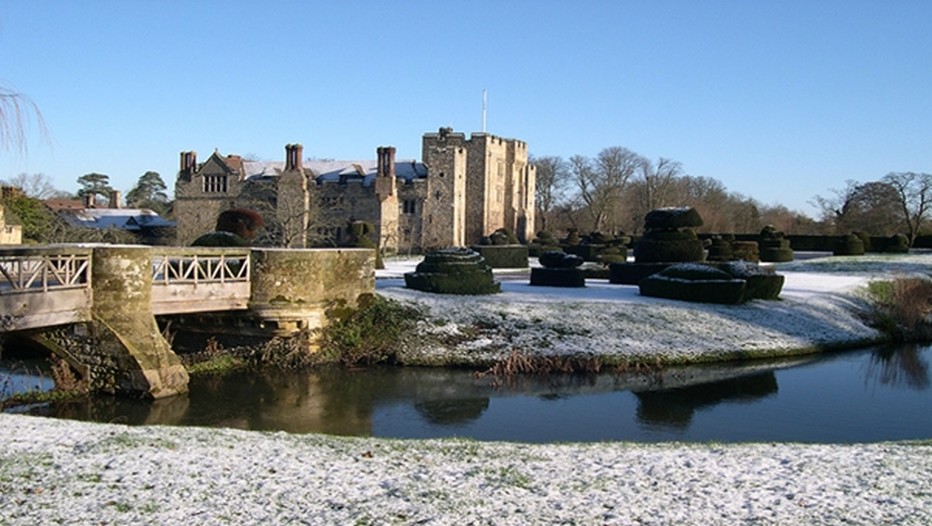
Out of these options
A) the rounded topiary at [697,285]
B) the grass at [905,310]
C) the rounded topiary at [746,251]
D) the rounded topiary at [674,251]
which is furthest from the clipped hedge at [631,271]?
the rounded topiary at [746,251]

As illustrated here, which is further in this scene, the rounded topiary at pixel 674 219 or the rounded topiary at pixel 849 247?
the rounded topiary at pixel 849 247

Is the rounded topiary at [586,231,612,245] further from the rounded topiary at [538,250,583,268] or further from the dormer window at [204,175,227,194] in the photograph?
the dormer window at [204,175,227,194]

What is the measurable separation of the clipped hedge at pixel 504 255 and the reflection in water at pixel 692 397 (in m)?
24.2

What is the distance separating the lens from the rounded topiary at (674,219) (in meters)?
30.2

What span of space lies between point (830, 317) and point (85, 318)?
66.8ft

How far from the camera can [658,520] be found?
691cm

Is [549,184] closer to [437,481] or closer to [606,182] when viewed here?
[606,182]

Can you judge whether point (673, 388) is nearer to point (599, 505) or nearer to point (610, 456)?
point (610, 456)

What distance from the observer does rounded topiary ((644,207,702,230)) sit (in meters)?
30.2

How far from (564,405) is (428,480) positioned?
23.8 feet

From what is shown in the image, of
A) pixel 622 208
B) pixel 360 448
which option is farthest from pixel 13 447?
pixel 622 208

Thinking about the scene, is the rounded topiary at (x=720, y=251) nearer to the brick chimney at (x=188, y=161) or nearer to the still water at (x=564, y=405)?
the still water at (x=564, y=405)

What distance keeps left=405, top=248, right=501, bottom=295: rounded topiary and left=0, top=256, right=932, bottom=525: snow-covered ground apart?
13.4m

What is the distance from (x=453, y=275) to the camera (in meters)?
23.8
